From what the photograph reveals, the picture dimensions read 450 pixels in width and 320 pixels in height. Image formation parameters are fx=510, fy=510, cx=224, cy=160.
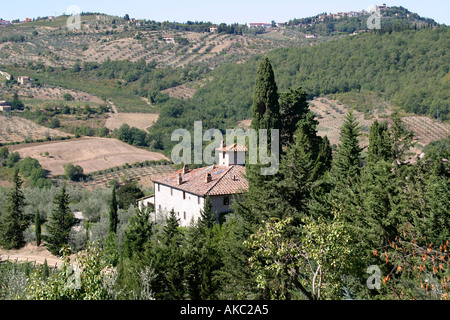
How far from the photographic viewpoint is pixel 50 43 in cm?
18600

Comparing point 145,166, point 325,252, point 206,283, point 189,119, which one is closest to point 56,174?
point 145,166

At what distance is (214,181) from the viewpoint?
3547 cm

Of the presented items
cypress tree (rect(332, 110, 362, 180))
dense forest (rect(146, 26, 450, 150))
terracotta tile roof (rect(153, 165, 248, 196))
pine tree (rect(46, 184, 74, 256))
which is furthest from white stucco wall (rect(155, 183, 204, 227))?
dense forest (rect(146, 26, 450, 150))

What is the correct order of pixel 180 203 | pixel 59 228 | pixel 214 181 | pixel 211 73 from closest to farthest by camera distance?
1. pixel 214 181
2. pixel 59 228
3. pixel 180 203
4. pixel 211 73

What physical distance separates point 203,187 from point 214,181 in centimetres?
95

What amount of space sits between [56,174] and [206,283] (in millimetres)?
68044

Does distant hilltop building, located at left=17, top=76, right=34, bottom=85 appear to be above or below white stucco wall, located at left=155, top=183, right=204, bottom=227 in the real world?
above

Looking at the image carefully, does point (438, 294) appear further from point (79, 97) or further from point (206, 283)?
point (79, 97)

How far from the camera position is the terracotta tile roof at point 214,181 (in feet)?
112

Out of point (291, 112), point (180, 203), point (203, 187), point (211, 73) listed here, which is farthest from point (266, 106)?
point (211, 73)

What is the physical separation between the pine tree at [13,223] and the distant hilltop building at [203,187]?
10.1 metres

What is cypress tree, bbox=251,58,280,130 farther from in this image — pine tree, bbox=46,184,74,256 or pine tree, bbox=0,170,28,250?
pine tree, bbox=0,170,28,250

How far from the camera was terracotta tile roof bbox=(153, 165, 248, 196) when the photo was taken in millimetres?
34219

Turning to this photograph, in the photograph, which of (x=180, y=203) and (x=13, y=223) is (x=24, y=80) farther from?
(x=180, y=203)
